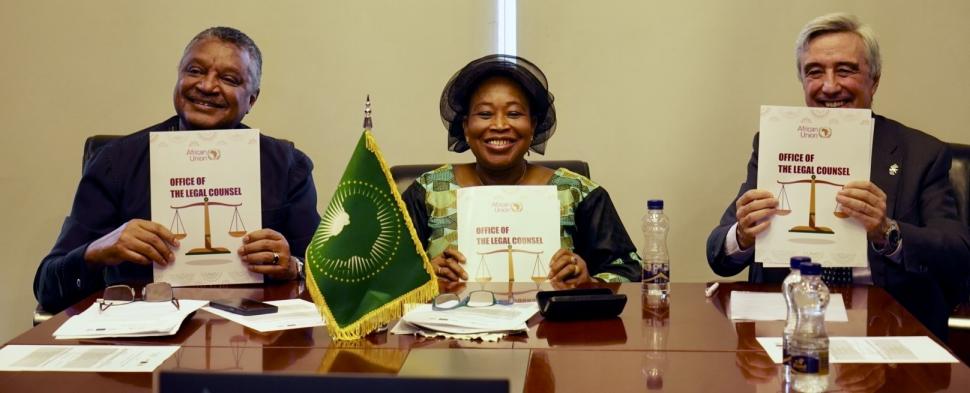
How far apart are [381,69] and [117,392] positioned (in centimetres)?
289

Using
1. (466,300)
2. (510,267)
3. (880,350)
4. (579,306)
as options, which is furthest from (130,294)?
(880,350)

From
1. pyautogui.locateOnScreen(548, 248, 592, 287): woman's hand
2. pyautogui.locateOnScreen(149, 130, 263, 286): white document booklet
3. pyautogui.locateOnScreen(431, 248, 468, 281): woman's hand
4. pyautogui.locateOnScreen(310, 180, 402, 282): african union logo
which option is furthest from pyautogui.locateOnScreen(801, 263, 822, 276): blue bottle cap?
pyautogui.locateOnScreen(149, 130, 263, 286): white document booklet

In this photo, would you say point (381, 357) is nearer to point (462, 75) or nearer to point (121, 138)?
point (462, 75)

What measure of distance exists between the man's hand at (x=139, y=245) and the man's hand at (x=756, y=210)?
159cm

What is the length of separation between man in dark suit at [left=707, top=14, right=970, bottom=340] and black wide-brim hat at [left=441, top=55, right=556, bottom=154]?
675 millimetres

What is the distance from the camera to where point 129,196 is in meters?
3.23

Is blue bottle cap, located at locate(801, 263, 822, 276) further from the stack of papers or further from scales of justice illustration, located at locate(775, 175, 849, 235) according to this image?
scales of justice illustration, located at locate(775, 175, 849, 235)

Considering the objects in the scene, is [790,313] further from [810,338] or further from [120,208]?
[120,208]

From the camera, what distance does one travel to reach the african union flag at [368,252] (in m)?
2.31

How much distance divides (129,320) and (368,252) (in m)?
0.58

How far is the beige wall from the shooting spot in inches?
176

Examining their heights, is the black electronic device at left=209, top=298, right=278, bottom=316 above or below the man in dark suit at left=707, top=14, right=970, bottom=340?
below

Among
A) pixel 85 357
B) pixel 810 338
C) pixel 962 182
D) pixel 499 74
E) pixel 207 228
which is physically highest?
pixel 499 74

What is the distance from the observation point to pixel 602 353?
2104 mm
